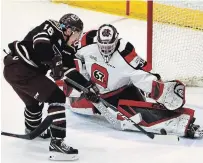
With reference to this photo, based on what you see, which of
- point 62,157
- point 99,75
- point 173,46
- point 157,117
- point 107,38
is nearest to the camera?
point 62,157

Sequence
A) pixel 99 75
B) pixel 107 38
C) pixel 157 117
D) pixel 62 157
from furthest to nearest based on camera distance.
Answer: pixel 99 75
pixel 157 117
pixel 107 38
pixel 62 157

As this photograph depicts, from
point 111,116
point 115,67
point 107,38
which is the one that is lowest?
point 111,116

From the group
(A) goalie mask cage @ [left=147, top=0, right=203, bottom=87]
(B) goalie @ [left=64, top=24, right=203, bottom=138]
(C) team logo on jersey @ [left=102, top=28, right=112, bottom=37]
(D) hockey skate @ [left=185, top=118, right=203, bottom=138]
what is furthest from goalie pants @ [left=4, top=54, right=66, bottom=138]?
(A) goalie mask cage @ [left=147, top=0, right=203, bottom=87]

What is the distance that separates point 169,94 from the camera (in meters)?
2.72

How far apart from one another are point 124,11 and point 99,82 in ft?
9.07

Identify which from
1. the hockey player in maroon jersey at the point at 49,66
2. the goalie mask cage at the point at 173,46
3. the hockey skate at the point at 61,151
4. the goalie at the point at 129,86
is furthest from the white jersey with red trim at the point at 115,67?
the goalie mask cage at the point at 173,46

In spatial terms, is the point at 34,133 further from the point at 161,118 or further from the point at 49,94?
the point at 161,118

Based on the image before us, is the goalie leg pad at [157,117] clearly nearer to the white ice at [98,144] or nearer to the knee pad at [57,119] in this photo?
the white ice at [98,144]

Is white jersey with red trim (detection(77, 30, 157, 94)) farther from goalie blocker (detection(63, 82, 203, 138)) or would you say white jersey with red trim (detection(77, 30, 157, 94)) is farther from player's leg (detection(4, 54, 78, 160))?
player's leg (detection(4, 54, 78, 160))

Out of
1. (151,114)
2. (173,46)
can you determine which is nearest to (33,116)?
(151,114)

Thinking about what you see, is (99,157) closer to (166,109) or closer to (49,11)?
(166,109)

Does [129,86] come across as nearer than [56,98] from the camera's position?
No

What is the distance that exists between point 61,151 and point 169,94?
0.63m

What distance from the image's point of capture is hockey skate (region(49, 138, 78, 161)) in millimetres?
2438
